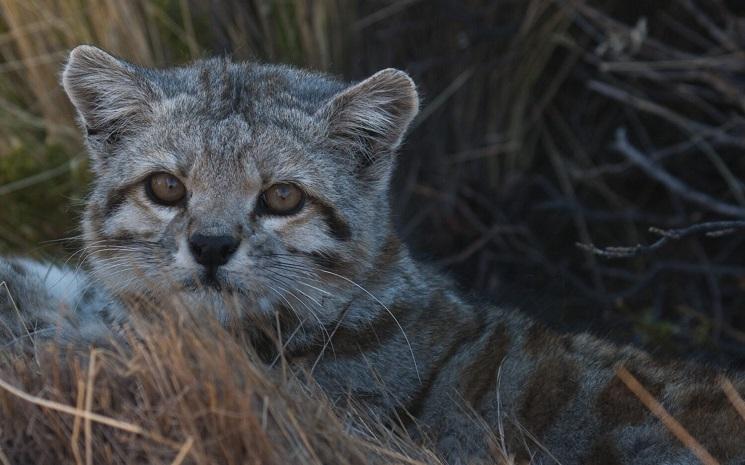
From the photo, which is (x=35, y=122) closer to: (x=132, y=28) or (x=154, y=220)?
(x=132, y=28)

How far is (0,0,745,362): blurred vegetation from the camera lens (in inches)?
340

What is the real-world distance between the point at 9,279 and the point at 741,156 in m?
5.89

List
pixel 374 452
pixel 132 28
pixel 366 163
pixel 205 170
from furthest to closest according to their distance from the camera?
pixel 132 28 < pixel 366 163 < pixel 205 170 < pixel 374 452

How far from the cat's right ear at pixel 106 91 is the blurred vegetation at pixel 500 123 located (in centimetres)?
286

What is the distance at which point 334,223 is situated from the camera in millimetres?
5422

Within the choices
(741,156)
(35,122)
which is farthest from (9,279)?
(741,156)

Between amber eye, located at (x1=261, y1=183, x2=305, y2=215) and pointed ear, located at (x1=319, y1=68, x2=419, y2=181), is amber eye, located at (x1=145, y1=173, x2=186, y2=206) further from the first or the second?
pointed ear, located at (x1=319, y1=68, x2=419, y2=181)

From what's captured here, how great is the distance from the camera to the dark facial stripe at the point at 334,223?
17.7 ft

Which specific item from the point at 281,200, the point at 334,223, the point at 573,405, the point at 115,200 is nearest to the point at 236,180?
the point at 281,200

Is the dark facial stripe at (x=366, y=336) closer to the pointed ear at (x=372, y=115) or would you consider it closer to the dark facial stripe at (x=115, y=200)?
the pointed ear at (x=372, y=115)

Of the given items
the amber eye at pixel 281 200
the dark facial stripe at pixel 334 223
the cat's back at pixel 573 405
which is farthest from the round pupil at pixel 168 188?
the cat's back at pixel 573 405

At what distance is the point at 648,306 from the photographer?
341 inches

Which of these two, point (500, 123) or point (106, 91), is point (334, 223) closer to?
point (106, 91)

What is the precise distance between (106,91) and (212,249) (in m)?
1.29
